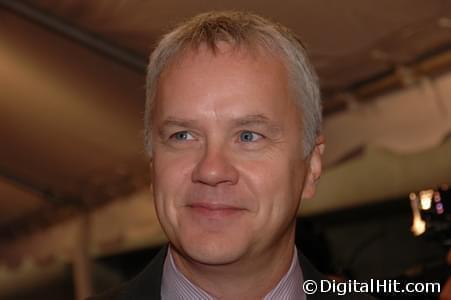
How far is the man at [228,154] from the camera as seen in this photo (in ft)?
4.50

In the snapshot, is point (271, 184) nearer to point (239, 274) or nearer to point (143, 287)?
point (239, 274)

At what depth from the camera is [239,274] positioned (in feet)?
4.80

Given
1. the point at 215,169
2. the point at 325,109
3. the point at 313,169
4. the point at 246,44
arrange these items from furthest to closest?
the point at 325,109 → the point at 313,169 → the point at 246,44 → the point at 215,169

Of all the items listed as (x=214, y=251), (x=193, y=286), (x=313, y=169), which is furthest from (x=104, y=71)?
(x=214, y=251)

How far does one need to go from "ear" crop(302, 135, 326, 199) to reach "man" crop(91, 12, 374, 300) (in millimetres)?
24

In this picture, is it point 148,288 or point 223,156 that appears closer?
point 223,156

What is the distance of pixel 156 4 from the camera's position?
299 centimetres

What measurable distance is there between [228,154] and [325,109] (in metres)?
2.29

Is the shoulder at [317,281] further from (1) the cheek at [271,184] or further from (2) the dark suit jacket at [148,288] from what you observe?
(1) the cheek at [271,184]

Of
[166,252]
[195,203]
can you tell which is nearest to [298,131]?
[195,203]

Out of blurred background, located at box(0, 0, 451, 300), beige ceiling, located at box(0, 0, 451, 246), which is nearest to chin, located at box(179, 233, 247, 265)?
blurred background, located at box(0, 0, 451, 300)

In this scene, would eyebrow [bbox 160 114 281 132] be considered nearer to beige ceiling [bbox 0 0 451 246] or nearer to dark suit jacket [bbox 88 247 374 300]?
dark suit jacket [bbox 88 247 374 300]

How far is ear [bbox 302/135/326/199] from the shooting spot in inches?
62.4

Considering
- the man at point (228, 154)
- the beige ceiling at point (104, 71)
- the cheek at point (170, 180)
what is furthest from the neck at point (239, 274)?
the beige ceiling at point (104, 71)
